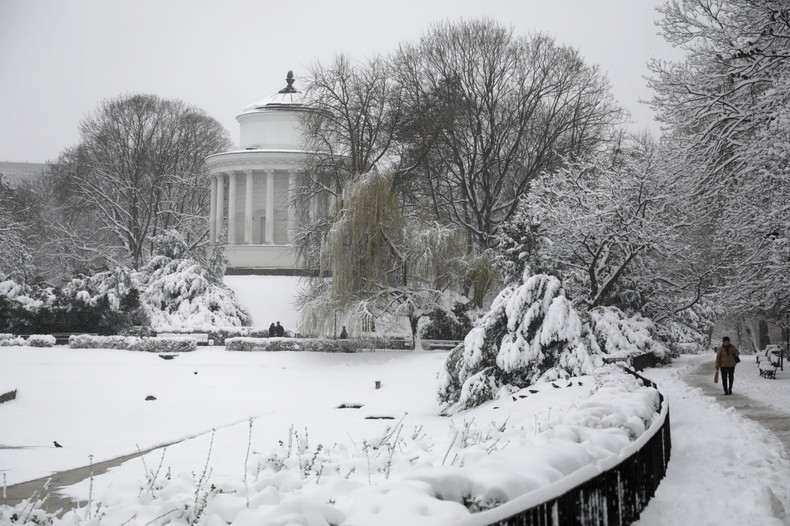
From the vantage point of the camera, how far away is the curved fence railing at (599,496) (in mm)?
5082

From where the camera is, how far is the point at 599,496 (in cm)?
650

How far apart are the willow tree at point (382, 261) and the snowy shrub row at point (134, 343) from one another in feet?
18.2

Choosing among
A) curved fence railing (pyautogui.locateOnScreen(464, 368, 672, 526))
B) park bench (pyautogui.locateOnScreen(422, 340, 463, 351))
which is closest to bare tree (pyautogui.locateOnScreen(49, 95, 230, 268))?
park bench (pyautogui.locateOnScreen(422, 340, 463, 351))

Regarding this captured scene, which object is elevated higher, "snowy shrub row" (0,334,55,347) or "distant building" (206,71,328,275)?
"distant building" (206,71,328,275)

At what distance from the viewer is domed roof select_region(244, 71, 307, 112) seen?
60.8 metres

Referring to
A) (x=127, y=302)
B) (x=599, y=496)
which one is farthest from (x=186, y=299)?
(x=599, y=496)

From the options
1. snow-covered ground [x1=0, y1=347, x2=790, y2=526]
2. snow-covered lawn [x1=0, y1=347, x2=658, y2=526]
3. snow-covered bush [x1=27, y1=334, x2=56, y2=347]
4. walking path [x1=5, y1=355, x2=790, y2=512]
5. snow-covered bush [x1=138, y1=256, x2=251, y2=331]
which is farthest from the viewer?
snow-covered bush [x1=138, y1=256, x2=251, y2=331]

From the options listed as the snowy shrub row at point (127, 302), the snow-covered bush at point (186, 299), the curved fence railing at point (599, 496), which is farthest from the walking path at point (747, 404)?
the snowy shrub row at point (127, 302)

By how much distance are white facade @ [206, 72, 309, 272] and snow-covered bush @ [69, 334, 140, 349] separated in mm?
19352

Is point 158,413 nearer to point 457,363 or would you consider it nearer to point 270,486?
point 457,363

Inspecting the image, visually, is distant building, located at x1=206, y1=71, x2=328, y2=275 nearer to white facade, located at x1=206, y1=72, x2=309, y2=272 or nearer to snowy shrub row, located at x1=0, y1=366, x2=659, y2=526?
white facade, located at x1=206, y1=72, x2=309, y2=272

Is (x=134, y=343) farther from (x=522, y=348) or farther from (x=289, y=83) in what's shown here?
(x=289, y=83)

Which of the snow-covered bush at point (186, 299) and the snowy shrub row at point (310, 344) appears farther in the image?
the snow-covered bush at point (186, 299)

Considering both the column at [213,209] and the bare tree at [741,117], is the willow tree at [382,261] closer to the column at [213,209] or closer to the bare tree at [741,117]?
the bare tree at [741,117]
